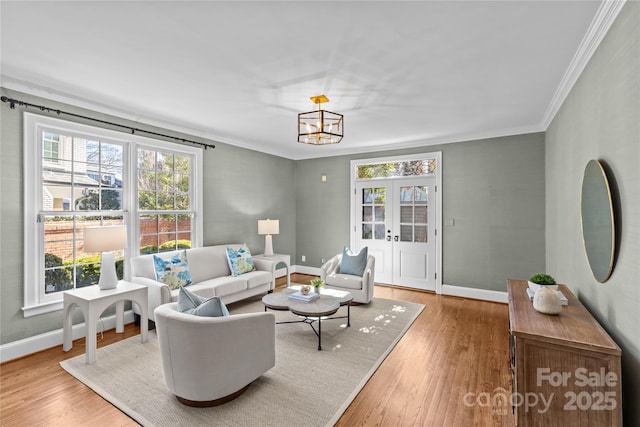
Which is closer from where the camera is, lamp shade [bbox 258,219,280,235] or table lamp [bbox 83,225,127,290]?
table lamp [bbox 83,225,127,290]

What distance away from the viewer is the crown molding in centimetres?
180

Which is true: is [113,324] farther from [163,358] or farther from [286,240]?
[286,240]

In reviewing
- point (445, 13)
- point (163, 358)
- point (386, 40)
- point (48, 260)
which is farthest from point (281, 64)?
point (48, 260)

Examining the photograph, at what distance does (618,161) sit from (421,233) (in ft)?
12.1

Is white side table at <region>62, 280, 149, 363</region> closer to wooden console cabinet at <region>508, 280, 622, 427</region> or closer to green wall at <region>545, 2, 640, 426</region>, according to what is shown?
wooden console cabinet at <region>508, 280, 622, 427</region>

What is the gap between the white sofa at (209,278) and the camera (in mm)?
3539

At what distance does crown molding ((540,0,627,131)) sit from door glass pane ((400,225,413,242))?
2744mm

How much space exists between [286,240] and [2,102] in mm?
4688

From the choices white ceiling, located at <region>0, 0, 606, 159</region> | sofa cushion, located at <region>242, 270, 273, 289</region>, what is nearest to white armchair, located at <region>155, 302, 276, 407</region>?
white ceiling, located at <region>0, 0, 606, 159</region>

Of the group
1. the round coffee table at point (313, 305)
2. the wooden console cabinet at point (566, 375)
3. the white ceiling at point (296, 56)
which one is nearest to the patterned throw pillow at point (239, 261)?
the round coffee table at point (313, 305)

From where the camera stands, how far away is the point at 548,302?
205cm

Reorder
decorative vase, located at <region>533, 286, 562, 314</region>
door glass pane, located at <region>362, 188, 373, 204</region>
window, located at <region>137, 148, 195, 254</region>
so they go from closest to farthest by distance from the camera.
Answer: decorative vase, located at <region>533, 286, 562, 314</region> < window, located at <region>137, 148, 195, 254</region> < door glass pane, located at <region>362, 188, 373, 204</region>

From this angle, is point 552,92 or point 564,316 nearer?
point 564,316

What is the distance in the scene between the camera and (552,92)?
10.5 ft
